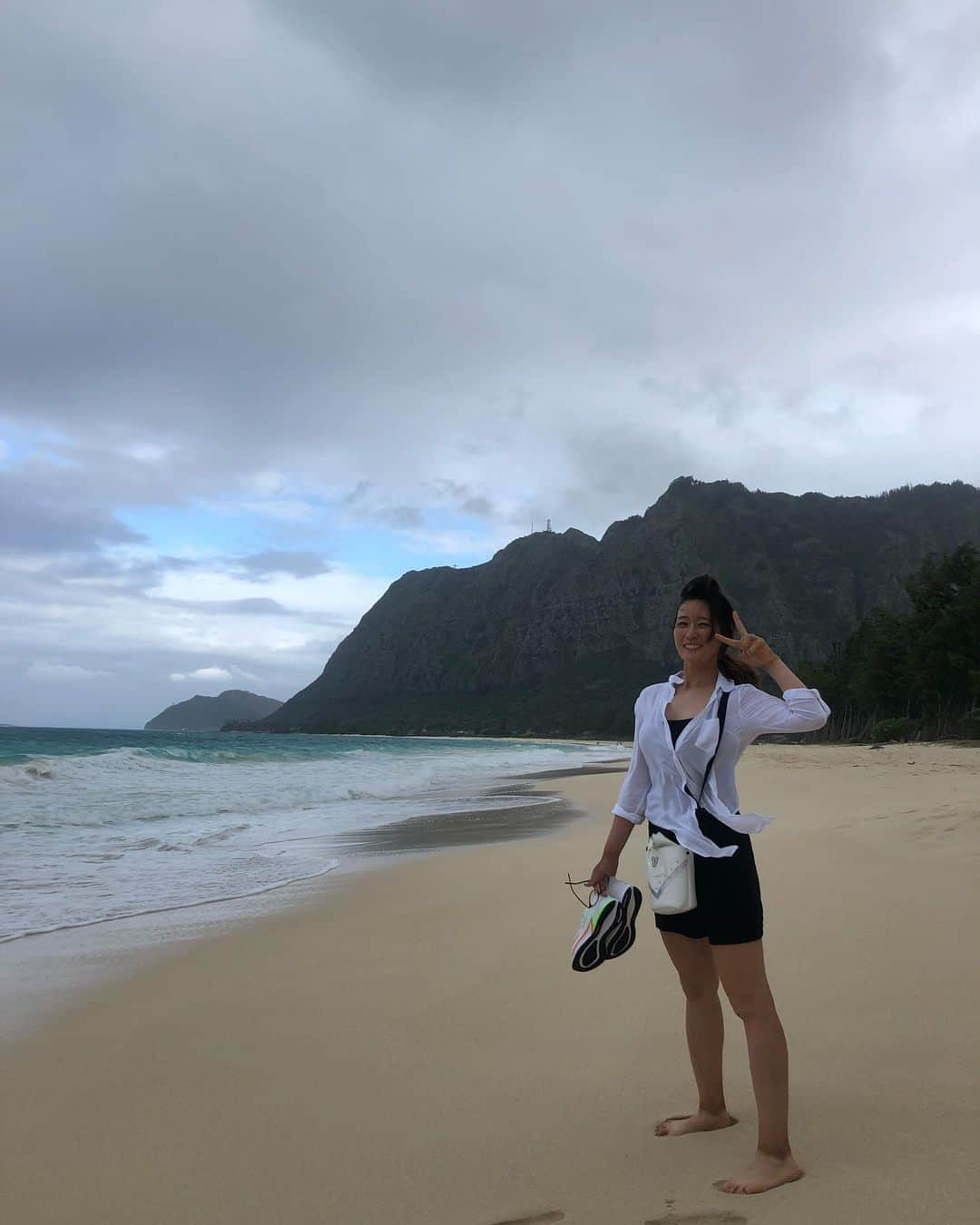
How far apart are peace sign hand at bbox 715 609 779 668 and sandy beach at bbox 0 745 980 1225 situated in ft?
4.29

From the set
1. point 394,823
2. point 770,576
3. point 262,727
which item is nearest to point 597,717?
point 770,576

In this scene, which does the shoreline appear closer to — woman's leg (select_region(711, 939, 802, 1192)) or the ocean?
the ocean

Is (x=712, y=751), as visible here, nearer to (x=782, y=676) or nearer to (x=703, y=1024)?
(x=782, y=676)

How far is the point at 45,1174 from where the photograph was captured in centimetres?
228

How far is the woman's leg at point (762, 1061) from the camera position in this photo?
2084mm

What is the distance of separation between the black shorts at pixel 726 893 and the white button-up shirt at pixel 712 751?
1.1 inches

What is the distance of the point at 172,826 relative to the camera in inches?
434

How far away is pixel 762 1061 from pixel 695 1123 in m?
0.38

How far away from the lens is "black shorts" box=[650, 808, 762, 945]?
2.24 meters

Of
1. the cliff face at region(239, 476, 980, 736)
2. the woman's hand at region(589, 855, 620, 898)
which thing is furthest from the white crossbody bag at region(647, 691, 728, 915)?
the cliff face at region(239, 476, 980, 736)

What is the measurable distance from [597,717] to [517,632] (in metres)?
41.0

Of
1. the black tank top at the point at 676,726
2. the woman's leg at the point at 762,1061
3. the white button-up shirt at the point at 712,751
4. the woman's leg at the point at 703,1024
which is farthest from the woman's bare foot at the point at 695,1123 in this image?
the black tank top at the point at 676,726

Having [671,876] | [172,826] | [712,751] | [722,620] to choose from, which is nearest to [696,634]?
[722,620]

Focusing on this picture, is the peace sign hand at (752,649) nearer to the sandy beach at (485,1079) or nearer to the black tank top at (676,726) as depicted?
the black tank top at (676,726)
